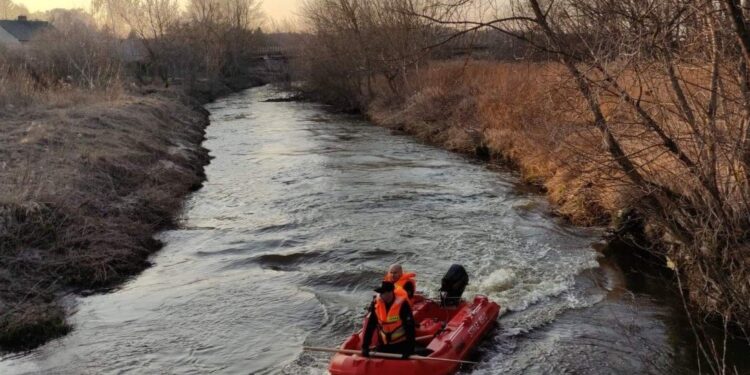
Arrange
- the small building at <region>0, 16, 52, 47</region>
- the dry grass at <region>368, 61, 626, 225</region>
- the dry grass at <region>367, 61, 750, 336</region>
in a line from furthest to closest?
1. the small building at <region>0, 16, 52, 47</region>
2. the dry grass at <region>368, 61, 626, 225</region>
3. the dry grass at <region>367, 61, 750, 336</region>

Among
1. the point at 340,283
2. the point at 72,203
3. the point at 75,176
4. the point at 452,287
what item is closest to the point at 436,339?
the point at 452,287

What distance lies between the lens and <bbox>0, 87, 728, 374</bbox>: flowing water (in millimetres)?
7078

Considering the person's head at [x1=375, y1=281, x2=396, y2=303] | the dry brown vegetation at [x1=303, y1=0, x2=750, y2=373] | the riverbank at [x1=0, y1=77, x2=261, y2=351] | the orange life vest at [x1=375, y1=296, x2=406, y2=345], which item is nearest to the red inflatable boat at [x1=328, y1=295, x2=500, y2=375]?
the orange life vest at [x1=375, y1=296, x2=406, y2=345]

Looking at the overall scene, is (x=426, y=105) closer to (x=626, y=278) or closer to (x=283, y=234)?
(x=283, y=234)

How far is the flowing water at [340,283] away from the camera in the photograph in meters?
7.08

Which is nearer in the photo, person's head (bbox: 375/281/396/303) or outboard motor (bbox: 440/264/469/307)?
person's head (bbox: 375/281/396/303)

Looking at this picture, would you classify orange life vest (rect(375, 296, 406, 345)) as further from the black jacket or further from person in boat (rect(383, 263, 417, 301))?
person in boat (rect(383, 263, 417, 301))

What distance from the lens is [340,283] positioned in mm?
9438

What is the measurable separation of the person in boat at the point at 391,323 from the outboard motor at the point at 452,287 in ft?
4.82

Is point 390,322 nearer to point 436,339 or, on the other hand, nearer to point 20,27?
point 436,339

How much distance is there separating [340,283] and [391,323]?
125 inches

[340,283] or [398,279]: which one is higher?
[398,279]

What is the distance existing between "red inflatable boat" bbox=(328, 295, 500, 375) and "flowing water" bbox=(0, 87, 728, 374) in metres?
0.31

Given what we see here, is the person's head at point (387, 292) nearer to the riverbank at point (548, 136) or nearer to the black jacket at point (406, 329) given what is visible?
the black jacket at point (406, 329)
